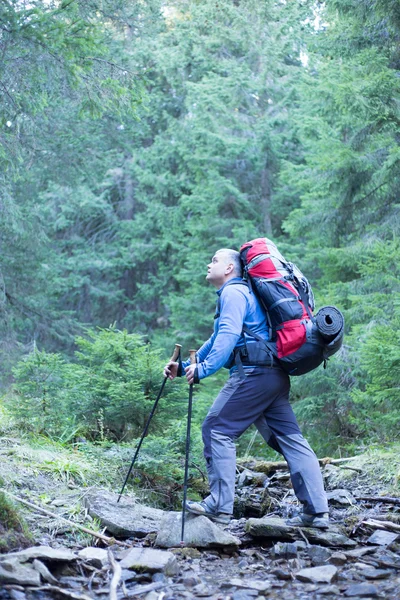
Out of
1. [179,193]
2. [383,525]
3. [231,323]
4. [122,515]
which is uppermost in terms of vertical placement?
[179,193]

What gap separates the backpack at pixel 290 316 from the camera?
4828 mm

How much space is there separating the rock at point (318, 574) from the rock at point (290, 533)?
710mm

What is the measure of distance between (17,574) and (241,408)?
2.00m

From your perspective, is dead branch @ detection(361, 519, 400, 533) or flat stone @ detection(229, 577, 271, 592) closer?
flat stone @ detection(229, 577, 271, 592)

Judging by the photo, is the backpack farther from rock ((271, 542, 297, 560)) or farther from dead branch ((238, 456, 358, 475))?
dead branch ((238, 456, 358, 475))

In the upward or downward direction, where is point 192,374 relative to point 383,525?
upward

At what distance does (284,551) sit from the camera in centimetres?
455

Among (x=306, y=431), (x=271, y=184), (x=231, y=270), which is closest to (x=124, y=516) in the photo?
(x=231, y=270)

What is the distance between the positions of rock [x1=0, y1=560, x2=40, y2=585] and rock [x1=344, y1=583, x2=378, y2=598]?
1.66 m

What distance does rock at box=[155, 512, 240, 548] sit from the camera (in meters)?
4.67

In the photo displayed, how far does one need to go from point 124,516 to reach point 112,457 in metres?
1.48

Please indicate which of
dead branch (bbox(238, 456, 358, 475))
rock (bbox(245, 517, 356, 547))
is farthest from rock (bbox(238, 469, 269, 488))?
rock (bbox(245, 517, 356, 547))

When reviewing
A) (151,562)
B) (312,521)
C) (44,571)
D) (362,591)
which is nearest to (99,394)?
A: (312,521)

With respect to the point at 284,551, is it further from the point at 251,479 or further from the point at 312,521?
the point at 251,479
